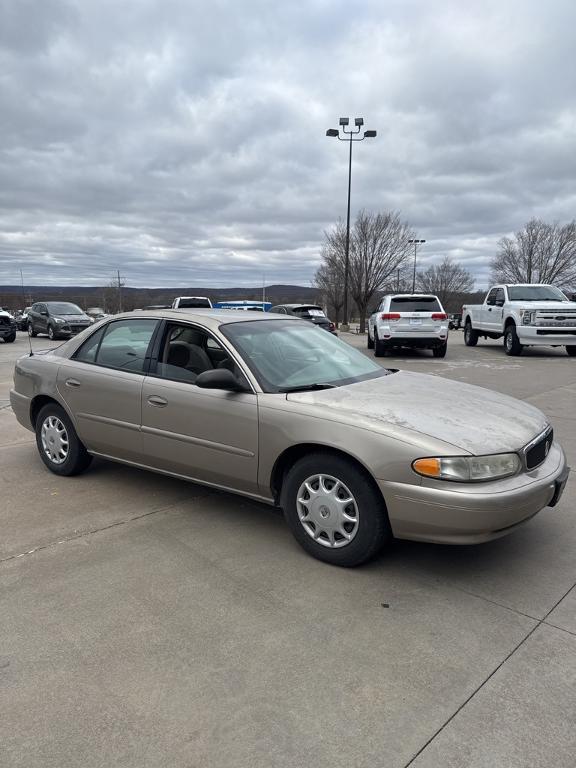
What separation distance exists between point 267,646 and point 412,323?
497 inches

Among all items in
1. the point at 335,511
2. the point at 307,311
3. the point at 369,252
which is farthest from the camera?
the point at 369,252

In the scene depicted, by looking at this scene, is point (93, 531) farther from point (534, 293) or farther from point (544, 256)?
point (544, 256)

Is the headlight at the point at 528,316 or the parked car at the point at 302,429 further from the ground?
the headlight at the point at 528,316

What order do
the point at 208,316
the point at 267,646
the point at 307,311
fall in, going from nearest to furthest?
the point at 267,646 → the point at 208,316 → the point at 307,311

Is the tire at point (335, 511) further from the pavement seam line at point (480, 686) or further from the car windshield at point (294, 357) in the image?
the pavement seam line at point (480, 686)

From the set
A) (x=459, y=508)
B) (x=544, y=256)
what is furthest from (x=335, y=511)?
(x=544, y=256)

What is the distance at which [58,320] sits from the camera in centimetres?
2422

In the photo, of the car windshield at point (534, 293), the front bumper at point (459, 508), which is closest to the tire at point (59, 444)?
the front bumper at point (459, 508)

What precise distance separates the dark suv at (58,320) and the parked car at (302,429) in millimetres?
20460

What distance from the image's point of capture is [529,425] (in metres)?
3.50

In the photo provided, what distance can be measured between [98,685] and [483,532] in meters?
1.97

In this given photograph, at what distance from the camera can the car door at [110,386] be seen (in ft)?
14.2

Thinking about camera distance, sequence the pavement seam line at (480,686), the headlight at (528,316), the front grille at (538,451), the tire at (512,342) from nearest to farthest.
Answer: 1. the pavement seam line at (480,686)
2. the front grille at (538,451)
3. the headlight at (528,316)
4. the tire at (512,342)

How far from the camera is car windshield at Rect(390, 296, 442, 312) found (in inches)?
571
